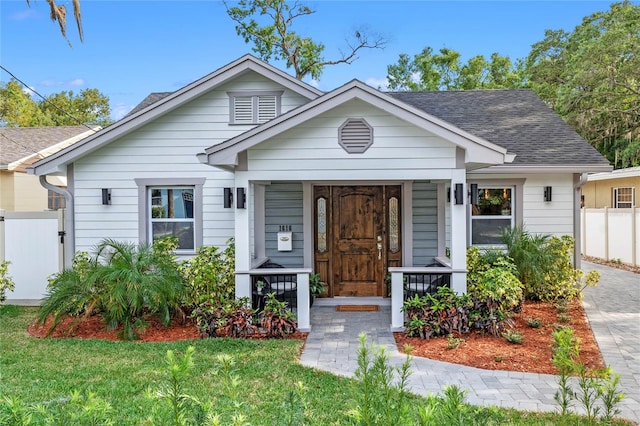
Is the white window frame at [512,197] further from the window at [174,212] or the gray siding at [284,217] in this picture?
the window at [174,212]

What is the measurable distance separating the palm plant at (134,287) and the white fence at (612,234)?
1341cm

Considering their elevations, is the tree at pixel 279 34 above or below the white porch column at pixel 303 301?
above

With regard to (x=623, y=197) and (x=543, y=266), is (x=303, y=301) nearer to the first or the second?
(x=543, y=266)

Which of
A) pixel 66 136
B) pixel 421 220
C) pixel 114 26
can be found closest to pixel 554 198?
pixel 421 220

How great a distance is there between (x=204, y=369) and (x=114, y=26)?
15247 mm

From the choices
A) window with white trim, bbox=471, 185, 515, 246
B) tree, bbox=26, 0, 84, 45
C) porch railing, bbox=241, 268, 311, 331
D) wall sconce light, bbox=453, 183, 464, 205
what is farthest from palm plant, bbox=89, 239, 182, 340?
window with white trim, bbox=471, 185, 515, 246

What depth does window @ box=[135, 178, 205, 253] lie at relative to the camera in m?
9.30

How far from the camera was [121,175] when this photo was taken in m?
9.27

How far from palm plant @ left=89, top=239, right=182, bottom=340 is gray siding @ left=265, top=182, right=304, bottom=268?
251 centimetres

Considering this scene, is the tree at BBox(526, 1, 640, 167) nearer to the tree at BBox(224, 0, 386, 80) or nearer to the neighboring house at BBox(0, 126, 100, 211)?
the tree at BBox(224, 0, 386, 80)

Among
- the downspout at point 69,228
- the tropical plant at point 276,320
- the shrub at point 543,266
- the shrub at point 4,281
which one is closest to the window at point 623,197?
the shrub at point 543,266

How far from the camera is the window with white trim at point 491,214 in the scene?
384 inches

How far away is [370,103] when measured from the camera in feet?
22.8

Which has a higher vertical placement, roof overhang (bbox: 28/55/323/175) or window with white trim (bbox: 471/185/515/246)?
roof overhang (bbox: 28/55/323/175)
